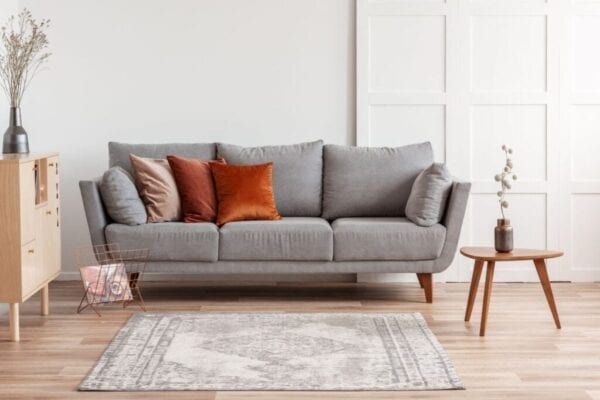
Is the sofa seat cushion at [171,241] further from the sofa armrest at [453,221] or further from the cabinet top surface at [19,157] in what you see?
the sofa armrest at [453,221]

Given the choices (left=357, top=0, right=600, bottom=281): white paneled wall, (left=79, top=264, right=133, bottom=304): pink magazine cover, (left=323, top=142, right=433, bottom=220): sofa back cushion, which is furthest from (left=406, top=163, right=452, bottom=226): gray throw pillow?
(left=79, top=264, right=133, bottom=304): pink magazine cover

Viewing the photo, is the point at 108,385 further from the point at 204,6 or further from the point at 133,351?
the point at 204,6

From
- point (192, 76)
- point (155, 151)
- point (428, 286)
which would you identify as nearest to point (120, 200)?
point (155, 151)

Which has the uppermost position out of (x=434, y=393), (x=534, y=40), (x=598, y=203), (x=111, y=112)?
(x=534, y=40)

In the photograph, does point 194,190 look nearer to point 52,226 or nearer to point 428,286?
point 52,226

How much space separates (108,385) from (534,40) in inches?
155

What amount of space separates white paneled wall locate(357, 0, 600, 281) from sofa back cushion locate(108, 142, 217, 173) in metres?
1.03

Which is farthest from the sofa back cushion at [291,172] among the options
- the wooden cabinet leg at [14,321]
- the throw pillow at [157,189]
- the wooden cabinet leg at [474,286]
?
the wooden cabinet leg at [14,321]

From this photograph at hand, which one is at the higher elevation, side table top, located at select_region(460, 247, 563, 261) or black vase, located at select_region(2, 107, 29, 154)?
black vase, located at select_region(2, 107, 29, 154)

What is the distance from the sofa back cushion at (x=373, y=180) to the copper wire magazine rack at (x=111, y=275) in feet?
4.19

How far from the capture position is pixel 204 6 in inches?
274

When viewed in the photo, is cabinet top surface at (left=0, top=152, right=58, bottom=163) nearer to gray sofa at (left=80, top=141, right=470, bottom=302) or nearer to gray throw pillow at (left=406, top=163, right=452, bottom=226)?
gray sofa at (left=80, top=141, right=470, bottom=302)

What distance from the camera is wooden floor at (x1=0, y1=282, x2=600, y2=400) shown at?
4.21 m

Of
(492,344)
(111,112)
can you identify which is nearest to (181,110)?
(111,112)
